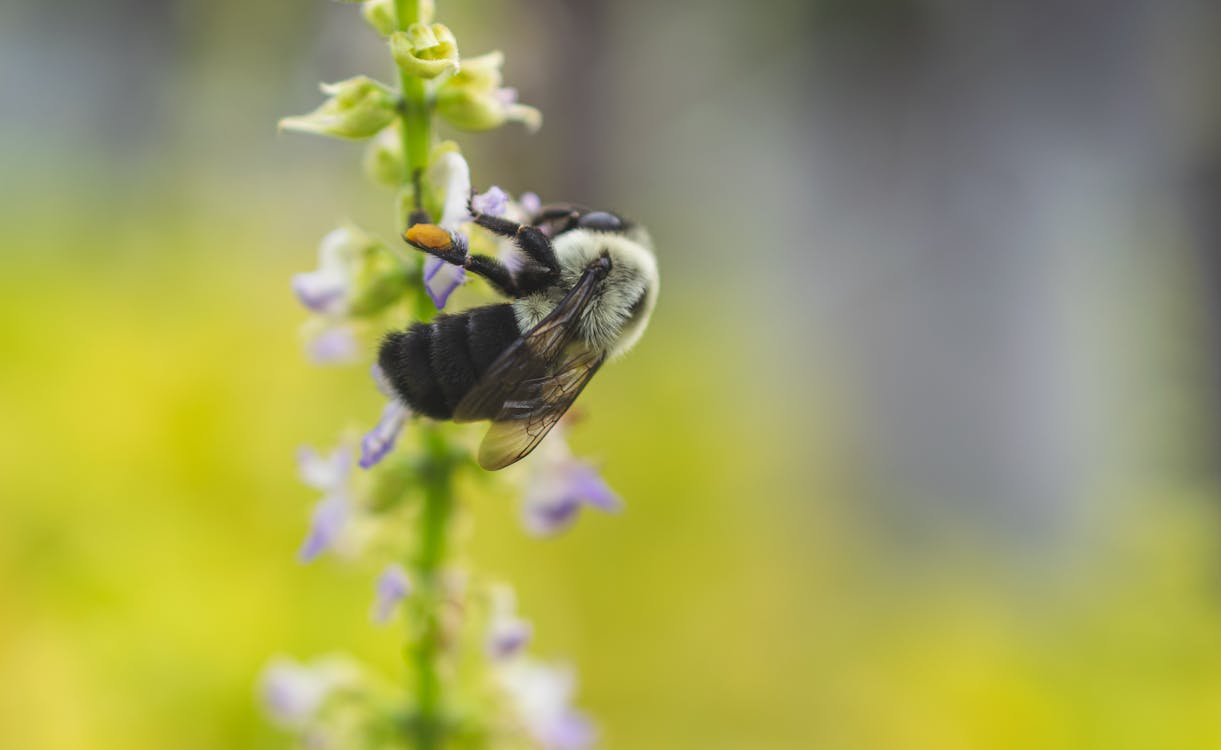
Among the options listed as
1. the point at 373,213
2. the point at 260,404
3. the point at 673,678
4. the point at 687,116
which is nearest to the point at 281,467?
the point at 260,404

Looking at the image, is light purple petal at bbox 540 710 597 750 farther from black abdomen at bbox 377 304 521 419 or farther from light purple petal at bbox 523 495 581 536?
black abdomen at bbox 377 304 521 419

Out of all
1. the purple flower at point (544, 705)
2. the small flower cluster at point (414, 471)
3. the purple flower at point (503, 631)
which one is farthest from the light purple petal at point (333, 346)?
the purple flower at point (544, 705)

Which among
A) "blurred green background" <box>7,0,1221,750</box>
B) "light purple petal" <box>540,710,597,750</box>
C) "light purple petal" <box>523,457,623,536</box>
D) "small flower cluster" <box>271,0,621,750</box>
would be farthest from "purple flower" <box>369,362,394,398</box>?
"blurred green background" <box>7,0,1221,750</box>

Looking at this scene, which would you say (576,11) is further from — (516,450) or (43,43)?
(516,450)

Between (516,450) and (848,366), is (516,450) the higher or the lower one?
the lower one

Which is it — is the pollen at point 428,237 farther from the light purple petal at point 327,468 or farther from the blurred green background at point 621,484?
the blurred green background at point 621,484

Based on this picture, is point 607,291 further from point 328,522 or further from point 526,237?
point 328,522

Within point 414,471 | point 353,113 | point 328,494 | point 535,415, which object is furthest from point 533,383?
point 353,113
